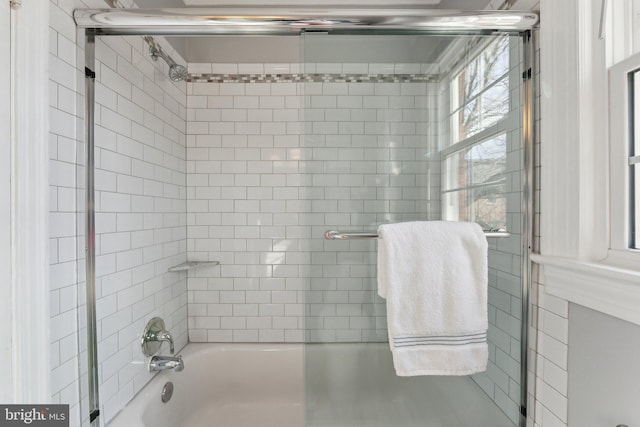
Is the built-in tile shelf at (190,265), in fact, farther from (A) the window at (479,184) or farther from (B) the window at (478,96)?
(B) the window at (478,96)

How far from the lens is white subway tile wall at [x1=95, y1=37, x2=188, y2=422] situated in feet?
4.24

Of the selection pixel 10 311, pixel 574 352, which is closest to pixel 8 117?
pixel 10 311

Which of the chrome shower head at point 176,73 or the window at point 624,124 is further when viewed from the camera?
the chrome shower head at point 176,73

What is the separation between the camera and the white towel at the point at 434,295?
1154mm

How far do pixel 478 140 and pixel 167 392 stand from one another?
1859mm

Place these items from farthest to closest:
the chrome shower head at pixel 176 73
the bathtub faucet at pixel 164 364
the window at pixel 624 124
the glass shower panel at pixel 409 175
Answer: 1. the chrome shower head at pixel 176 73
2. the bathtub faucet at pixel 164 364
3. the glass shower panel at pixel 409 175
4. the window at pixel 624 124

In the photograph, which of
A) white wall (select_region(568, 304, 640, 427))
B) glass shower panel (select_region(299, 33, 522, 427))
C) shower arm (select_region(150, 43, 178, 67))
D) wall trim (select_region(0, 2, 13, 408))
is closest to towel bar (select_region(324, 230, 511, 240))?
glass shower panel (select_region(299, 33, 522, 427))

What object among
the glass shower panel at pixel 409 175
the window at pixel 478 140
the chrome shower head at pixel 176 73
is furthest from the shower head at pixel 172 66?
the window at pixel 478 140

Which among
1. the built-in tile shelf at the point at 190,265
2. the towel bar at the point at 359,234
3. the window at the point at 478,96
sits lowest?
the built-in tile shelf at the point at 190,265

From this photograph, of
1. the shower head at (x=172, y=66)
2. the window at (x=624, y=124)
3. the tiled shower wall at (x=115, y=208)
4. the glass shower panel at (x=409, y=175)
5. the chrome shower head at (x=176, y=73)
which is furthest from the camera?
the chrome shower head at (x=176, y=73)

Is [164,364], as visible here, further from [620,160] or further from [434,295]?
[620,160]

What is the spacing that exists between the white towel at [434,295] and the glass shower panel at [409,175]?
0.08 m

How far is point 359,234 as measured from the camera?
4.12ft

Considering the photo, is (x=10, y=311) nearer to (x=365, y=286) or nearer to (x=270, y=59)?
(x=365, y=286)
